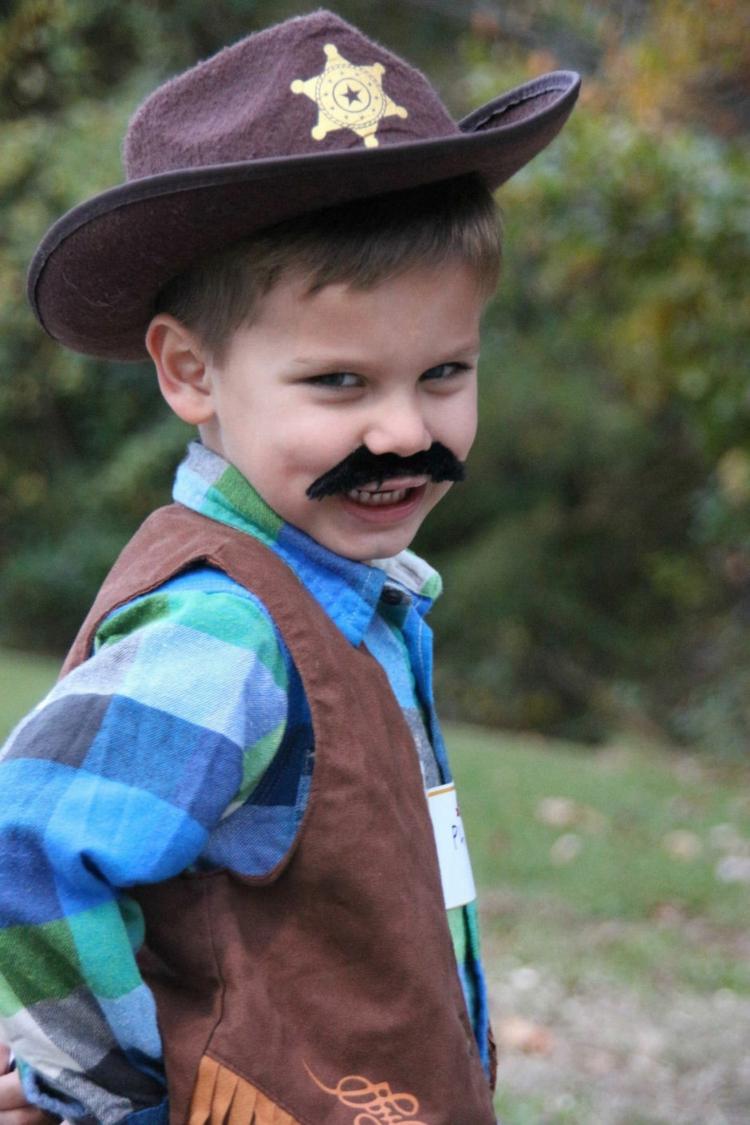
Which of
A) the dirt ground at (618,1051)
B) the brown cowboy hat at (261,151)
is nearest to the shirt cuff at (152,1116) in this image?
the brown cowboy hat at (261,151)

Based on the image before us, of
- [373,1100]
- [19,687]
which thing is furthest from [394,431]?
[19,687]

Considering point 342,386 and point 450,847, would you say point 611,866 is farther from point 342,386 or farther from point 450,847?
point 342,386

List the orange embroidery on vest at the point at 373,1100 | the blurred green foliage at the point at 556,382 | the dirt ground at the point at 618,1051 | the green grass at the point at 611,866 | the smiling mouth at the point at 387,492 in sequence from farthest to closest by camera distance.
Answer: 1. the blurred green foliage at the point at 556,382
2. the green grass at the point at 611,866
3. the dirt ground at the point at 618,1051
4. the smiling mouth at the point at 387,492
5. the orange embroidery on vest at the point at 373,1100

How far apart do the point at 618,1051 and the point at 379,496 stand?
8.18ft

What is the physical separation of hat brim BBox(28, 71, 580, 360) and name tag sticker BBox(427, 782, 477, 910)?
0.65 meters

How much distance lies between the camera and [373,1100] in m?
1.49

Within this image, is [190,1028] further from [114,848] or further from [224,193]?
[224,193]

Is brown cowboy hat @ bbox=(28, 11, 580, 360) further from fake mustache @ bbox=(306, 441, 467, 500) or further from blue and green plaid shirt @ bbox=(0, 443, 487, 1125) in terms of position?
blue and green plaid shirt @ bbox=(0, 443, 487, 1125)

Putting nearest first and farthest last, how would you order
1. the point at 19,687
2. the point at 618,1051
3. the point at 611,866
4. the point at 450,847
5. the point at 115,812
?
1. the point at 115,812
2. the point at 450,847
3. the point at 618,1051
4. the point at 611,866
5. the point at 19,687

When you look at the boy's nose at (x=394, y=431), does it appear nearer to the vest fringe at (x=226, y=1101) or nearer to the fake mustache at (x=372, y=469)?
the fake mustache at (x=372, y=469)

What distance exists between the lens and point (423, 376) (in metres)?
1.61

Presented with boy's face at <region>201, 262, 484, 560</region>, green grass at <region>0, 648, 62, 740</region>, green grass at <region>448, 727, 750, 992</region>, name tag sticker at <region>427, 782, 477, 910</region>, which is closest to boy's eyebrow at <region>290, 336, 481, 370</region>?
boy's face at <region>201, 262, 484, 560</region>

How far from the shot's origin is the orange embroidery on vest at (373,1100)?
4.86 ft

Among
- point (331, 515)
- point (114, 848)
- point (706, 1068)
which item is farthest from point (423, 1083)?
point (706, 1068)
